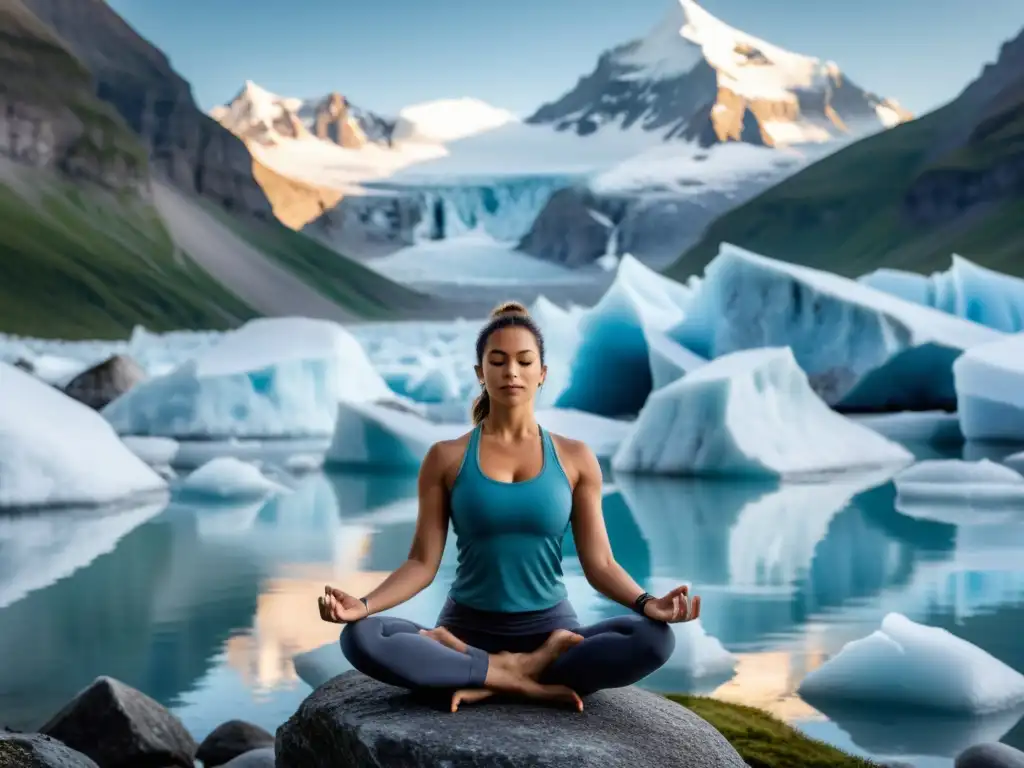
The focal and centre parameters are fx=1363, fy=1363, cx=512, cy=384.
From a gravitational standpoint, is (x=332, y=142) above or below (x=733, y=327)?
above

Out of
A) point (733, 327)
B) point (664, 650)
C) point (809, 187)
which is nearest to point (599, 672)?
point (664, 650)

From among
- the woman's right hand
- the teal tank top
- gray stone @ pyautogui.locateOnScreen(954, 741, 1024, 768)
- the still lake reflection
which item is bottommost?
the still lake reflection

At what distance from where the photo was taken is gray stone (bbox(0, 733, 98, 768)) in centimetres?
276

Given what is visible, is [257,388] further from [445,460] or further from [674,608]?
[674,608]

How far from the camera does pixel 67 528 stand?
902cm

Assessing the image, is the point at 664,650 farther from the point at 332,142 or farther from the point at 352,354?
the point at 332,142

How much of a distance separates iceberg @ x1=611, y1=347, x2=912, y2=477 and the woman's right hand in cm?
952

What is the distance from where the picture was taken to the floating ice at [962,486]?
404 inches

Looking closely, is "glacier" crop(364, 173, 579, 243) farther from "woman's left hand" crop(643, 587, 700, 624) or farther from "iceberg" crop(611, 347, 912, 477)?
"woman's left hand" crop(643, 587, 700, 624)

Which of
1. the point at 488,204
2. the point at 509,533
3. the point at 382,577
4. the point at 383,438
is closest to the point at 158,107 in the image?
the point at 488,204

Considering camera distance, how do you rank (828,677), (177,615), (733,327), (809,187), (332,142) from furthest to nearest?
(332,142)
(809,187)
(733,327)
(177,615)
(828,677)

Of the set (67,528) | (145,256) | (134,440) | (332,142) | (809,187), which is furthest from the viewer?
(332,142)

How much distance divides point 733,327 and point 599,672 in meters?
16.5

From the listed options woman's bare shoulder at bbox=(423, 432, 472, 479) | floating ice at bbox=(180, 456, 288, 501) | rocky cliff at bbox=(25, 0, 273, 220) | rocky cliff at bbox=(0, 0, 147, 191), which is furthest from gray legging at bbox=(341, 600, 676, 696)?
rocky cliff at bbox=(25, 0, 273, 220)
